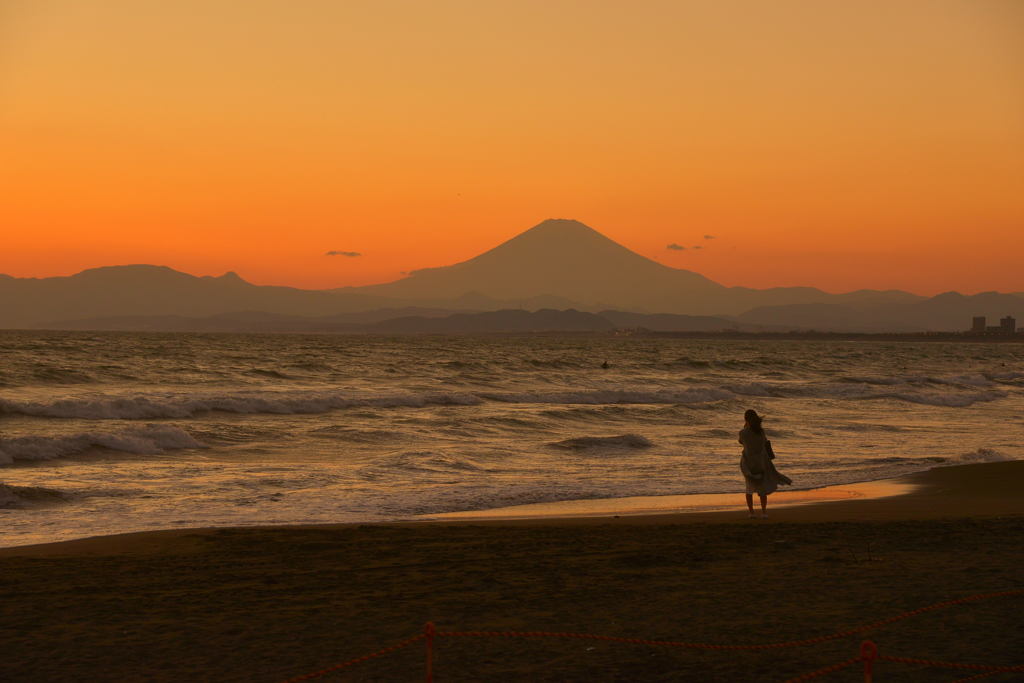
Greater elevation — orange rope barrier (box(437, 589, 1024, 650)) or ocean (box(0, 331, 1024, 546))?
orange rope barrier (box(437, 589, 1024, 650))

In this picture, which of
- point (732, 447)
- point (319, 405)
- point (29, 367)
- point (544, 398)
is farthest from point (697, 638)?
point (29, 367)

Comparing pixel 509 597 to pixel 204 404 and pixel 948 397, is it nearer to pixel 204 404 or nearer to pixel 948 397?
pixel 204 404

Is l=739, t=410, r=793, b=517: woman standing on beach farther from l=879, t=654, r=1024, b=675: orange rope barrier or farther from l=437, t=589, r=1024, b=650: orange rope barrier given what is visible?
l=879, t=654, r=1024, b=675: orange rope barrier

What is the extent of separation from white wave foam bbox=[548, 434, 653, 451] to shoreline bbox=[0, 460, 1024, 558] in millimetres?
6938

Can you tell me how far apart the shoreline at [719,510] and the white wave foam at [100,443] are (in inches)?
352

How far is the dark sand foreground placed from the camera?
22.6ft

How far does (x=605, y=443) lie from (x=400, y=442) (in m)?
4.89

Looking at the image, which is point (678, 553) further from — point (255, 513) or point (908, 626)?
point (255, 513)

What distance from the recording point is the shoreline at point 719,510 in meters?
11.6

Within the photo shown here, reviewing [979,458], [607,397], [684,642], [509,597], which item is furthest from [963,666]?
[607,397]

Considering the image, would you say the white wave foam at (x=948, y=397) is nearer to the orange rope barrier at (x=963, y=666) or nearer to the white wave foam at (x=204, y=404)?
the white wave foam at (x=204, y=404)

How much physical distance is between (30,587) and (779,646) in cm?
642

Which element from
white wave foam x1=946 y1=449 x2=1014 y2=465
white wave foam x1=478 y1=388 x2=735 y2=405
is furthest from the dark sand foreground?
white wave foam x1=478 y1=388 x2=735 y2=405

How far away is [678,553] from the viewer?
34.3 ft
